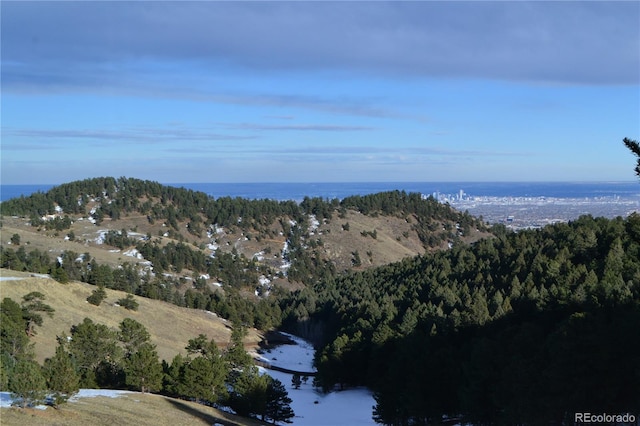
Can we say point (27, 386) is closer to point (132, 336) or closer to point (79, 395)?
point (79, 395)

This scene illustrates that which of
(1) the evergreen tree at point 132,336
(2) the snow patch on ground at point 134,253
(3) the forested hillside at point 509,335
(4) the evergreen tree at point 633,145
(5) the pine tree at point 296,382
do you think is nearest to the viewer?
(4) the evergreen tree at point 633,145

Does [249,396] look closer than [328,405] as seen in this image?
Yes

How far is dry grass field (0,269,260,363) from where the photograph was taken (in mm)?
55062

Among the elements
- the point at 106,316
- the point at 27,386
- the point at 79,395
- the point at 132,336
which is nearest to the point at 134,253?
the point at 106,316

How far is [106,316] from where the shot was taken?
6341 cm

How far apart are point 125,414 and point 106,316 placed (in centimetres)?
3663

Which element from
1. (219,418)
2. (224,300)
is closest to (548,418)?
(219,418)

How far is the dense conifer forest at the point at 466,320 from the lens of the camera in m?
29.0

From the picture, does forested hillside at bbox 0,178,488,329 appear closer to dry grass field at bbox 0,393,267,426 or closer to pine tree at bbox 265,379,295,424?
pine tree at bbox 265,379,295,424

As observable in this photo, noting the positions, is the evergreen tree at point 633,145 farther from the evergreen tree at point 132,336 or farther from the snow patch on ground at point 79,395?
the evergreen tree at point 132,336

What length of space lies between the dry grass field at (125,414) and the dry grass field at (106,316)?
17340 millimetres

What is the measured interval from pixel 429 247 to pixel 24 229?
366 feet

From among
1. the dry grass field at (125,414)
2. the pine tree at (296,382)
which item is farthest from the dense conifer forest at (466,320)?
the dry grass field at (125,414)

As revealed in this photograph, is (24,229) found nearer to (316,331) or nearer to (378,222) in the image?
(316,331)
